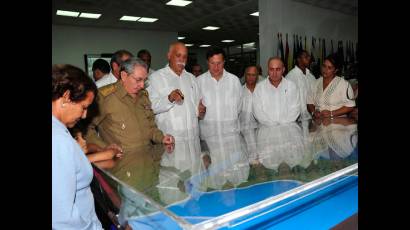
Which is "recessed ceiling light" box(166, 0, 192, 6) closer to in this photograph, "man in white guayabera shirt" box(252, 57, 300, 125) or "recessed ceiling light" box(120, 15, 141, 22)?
"recessed ceiling light" box(120, 15, 141, 22)

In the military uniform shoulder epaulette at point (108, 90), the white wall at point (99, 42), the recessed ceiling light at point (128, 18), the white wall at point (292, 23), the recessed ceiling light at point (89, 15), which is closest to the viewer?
the military uniform shoulder epaulette at point (108, 90)

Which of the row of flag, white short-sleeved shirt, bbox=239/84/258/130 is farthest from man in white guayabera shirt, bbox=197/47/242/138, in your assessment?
the row of flag

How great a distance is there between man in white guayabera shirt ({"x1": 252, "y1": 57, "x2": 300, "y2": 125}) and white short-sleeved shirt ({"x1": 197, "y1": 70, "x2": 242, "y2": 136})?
22 centimetres

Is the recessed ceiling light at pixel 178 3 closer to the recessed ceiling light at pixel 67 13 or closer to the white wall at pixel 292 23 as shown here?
the white wall at pixel 292 23

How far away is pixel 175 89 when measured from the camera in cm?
295

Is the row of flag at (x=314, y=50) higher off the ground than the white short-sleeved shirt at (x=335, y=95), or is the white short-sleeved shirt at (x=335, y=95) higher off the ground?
the row of flag at (x=314, y=50)

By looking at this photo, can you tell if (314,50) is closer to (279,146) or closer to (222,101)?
(222,101)

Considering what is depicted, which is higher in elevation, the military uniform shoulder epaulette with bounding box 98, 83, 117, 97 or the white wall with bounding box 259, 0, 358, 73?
the white wall with bounding box 259, 0, 358, 73

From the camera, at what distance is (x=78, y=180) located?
1025mm

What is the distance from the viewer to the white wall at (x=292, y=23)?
6.60 meters

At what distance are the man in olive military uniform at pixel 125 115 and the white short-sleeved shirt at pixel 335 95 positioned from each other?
1.88 meters

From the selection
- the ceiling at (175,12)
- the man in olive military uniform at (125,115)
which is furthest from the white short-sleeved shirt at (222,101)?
the ceiling at (175,12)

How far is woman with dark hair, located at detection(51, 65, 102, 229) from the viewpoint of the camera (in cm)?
93

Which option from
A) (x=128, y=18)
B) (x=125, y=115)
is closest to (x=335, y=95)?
(x=125, y=115)
